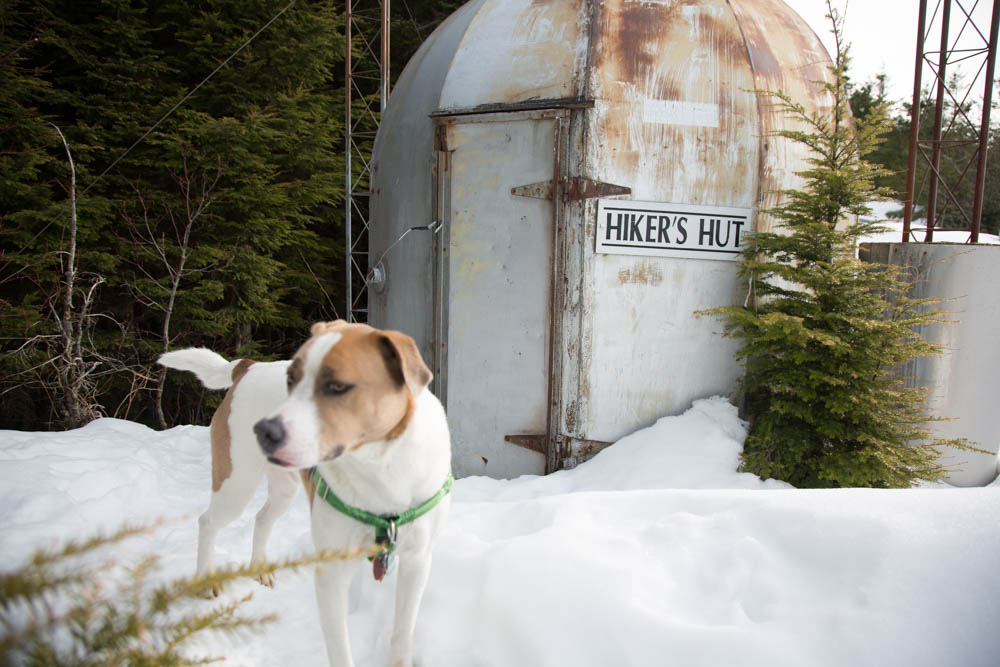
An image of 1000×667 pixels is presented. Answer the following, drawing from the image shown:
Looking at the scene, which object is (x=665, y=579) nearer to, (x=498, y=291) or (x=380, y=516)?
(x=380, y=516)

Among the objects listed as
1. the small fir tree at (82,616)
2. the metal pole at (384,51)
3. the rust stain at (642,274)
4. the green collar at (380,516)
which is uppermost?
the metal pole at (384,51)

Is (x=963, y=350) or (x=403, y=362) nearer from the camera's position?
(x=403, y=362)

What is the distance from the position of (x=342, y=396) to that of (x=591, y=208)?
410cm

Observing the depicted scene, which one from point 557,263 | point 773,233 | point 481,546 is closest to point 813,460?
point 773,233

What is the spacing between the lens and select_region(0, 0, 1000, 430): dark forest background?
7.06 meters

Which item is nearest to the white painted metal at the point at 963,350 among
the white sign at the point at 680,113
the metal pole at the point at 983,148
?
the metal pole at the point at 983,148

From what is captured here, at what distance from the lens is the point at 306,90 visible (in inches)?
397

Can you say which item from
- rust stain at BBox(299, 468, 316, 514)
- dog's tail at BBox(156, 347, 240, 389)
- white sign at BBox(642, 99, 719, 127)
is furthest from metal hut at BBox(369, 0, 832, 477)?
rust stain at BBox(299, 468, 316, 514)

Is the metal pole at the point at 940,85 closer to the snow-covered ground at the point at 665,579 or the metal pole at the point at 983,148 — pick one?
the metal pole at the point at 983,148

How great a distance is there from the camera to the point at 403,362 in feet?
5.92

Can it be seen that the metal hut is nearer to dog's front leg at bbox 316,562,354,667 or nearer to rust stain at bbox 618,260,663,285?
rust stain at bbox 618,260,663,285

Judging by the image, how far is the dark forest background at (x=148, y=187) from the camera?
7.06 metres

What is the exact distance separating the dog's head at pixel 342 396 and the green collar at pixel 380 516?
0.31 metres

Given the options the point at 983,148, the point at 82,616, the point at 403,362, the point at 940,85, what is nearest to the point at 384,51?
the point at 940,85
